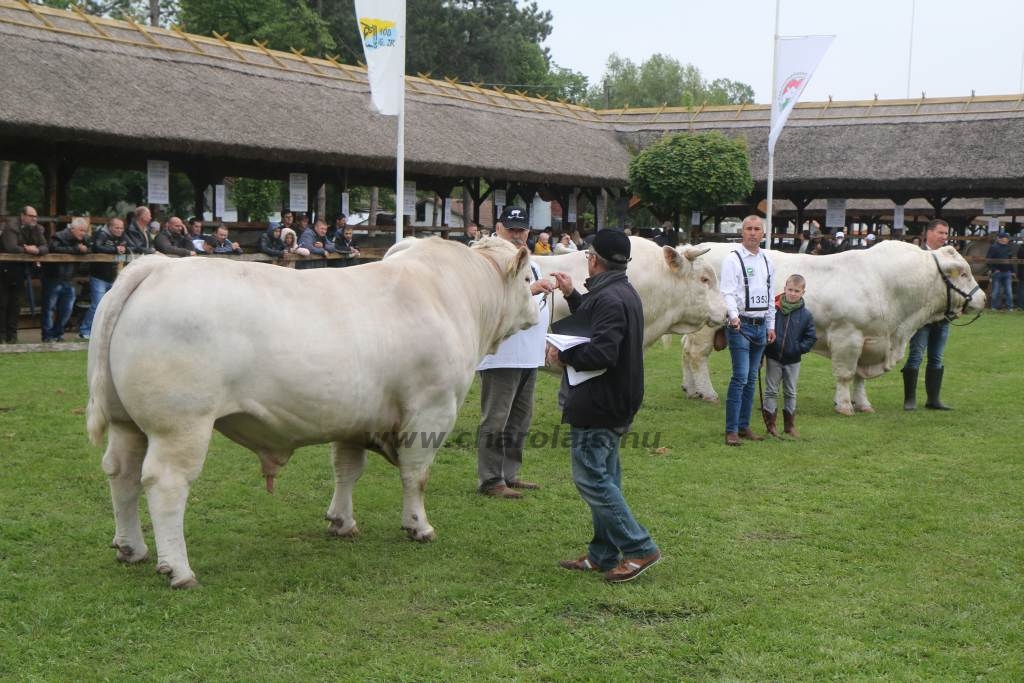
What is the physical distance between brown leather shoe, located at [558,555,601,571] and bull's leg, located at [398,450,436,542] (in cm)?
93

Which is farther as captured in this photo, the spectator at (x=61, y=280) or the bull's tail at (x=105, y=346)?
the spectator at (x=61, y=280)

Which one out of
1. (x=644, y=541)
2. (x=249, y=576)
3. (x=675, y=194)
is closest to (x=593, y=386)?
(x=644, y=541)

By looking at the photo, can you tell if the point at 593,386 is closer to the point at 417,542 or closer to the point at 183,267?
the point at 417,542

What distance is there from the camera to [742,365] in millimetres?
9234

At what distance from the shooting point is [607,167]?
29.0 meters

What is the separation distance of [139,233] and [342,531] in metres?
10.3

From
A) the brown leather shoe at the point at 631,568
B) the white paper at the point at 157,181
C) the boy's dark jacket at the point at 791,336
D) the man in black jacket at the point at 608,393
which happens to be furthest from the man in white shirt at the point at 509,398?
the white paper at the point at 157,181

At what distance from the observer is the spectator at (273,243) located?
1672 cm

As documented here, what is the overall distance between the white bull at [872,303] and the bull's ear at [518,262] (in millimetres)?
5314

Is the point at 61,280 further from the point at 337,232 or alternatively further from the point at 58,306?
the point at 337,232

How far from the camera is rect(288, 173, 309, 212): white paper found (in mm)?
21438

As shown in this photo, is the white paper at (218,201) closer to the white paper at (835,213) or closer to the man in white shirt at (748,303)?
the man in white shirt at (748,303)

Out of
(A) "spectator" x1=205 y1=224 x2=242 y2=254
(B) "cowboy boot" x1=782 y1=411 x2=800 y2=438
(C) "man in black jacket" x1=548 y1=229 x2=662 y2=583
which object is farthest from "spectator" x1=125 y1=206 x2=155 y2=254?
(C) "man in black jacket" x1=548 y1=229 x2=662 y2=583

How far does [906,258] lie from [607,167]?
59.2ft
